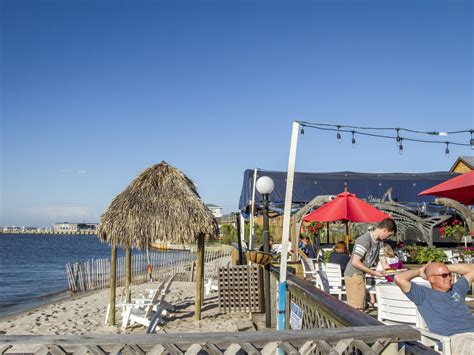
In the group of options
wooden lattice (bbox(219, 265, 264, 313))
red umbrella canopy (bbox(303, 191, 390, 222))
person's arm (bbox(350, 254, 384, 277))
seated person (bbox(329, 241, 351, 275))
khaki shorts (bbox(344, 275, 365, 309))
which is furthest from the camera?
wooden lattice (bbox(219, 265, 264, 313))

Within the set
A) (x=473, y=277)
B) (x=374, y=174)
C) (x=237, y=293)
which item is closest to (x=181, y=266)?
(x=374, y=174)

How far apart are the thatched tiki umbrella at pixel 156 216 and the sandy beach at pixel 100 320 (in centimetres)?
51

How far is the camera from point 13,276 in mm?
32750

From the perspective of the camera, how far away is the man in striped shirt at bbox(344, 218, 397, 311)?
5.41 meters

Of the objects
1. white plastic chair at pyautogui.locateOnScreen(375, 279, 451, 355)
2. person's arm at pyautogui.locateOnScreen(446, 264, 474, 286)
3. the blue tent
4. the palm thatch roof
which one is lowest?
white plastic chair at pyautogui.locateOnScreen(375, 279, 451, 355)

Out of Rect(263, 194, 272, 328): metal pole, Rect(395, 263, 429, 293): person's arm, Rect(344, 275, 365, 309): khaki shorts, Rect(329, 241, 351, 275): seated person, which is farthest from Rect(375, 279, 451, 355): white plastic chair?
Rect(329, 241, 351, 275): seated person

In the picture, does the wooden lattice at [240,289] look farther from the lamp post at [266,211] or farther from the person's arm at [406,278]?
the person's arm at [406,278]

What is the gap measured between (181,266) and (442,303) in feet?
71.4

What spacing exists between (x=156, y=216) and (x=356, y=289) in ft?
17.9

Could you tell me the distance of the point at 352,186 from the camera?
1759 centimetres

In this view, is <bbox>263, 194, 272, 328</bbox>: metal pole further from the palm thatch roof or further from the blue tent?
the blue tent

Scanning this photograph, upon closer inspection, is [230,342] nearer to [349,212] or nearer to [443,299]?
[443,299]

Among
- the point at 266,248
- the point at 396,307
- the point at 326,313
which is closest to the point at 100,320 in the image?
the point at 266,248

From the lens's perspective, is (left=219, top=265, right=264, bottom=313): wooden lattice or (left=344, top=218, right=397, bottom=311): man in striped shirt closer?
(left=344, top=218, right=397, bottom=311): man in striped shirt
